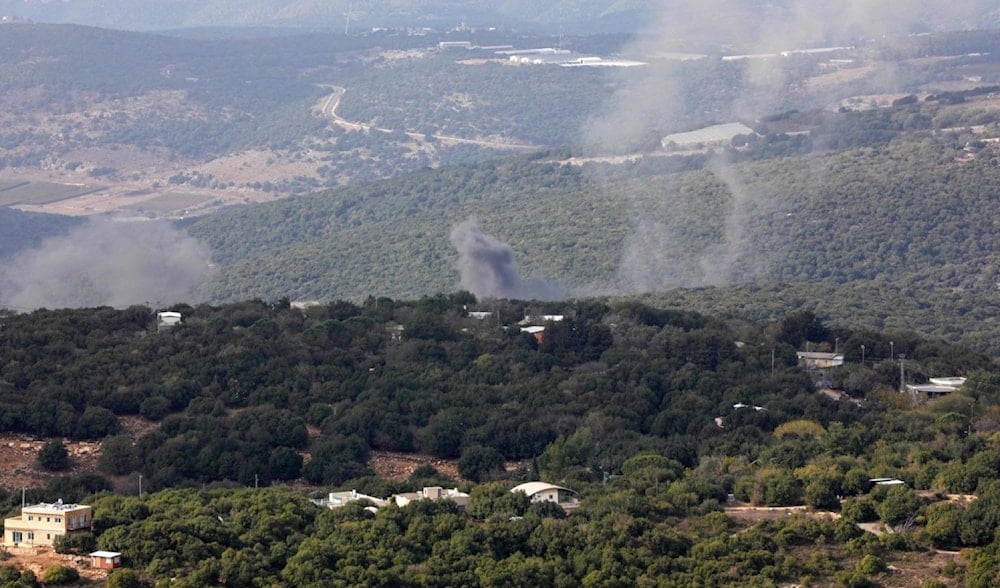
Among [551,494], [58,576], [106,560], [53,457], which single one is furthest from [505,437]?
[58,576]

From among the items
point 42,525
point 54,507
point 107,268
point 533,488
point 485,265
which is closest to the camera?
point 42,525

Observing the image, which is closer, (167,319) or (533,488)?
(533,488)

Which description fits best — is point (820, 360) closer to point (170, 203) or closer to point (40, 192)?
point (170, 203)

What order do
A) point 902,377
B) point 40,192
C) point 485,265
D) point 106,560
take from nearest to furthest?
1. point 106,560
2. point 902,377
3. point 485,265
4. point 40,192

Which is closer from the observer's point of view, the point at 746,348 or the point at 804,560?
the point at 804,560

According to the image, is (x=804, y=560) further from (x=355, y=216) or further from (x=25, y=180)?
(x=25, y=180)

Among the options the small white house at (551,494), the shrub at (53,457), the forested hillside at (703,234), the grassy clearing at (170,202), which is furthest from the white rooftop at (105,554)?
the grassy clearing at (170,202)

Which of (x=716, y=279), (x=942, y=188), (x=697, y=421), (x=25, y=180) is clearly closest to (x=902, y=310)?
(x=716, y=279)

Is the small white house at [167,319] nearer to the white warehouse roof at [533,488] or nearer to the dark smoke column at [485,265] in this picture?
the white warehouse roof at [533,488]
